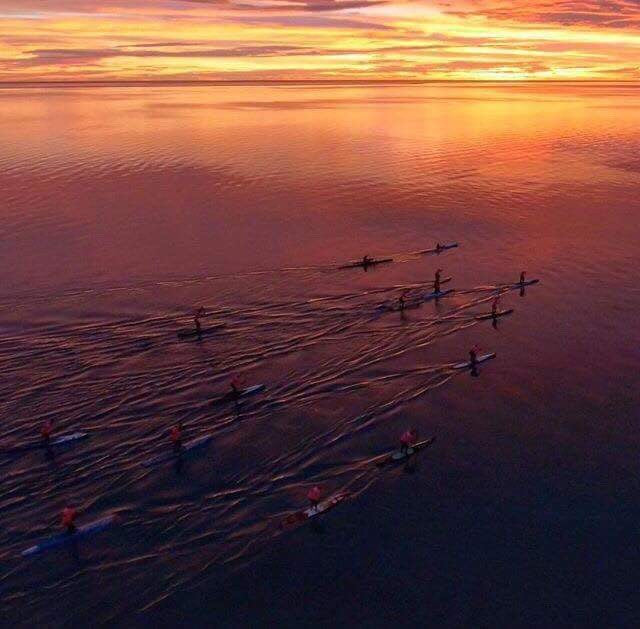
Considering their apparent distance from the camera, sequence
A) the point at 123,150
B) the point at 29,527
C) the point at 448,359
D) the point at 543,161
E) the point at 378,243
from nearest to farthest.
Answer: the point at 29,527
the point at 448,359
the point at 378,243
the point at 543,161
the point at 123,150

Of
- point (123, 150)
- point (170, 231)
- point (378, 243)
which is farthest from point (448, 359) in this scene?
point (123, 150)

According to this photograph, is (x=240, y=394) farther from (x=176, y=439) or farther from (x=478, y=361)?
(x=478, y=361)

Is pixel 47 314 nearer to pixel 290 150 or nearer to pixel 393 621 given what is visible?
pixel 393 621

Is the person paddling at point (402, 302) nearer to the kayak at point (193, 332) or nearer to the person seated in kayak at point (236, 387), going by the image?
the kayak at point (193, 332)

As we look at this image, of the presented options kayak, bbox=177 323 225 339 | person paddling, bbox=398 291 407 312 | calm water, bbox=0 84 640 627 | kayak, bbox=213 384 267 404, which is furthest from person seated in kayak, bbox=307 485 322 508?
person paddling, bbox=398 291 407 312

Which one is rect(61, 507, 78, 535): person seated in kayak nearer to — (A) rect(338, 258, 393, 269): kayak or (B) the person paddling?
(B) the person paddling

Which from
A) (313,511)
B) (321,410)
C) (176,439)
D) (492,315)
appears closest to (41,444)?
(176,439)
